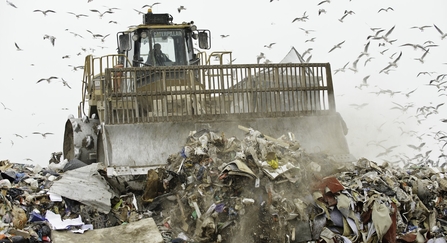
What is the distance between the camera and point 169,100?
9.16m

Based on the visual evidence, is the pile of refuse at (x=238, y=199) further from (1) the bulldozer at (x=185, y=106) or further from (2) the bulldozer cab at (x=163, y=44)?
(2) the bulldozer cab at (x=163, y=44)

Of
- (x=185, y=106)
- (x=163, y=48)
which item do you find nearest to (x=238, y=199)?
(x=185, y=106)

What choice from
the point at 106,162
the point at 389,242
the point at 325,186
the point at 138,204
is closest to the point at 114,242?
the point at 138,204

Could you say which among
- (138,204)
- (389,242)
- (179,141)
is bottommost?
(389,242)

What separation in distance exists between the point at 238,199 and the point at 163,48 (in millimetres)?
3590

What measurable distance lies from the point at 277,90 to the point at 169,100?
1.49 meters

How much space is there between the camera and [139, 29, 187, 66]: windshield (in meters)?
10.1

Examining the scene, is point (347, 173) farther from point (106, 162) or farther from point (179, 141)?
point (106, 162)

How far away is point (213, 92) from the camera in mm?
9312

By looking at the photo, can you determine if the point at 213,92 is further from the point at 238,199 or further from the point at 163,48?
the point at 238,199

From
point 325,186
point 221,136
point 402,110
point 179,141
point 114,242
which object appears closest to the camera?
point 114,242

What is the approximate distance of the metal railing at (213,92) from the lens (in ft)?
29.7

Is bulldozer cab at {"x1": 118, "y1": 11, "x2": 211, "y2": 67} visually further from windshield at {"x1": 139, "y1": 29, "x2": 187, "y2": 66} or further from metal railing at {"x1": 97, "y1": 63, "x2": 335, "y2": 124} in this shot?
metal railing at {"x1": 97, "y1": 63, "x2": 335, "y2": 124}

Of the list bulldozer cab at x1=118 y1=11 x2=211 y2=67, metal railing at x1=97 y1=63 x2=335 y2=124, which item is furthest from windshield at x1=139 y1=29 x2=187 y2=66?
metal railing at x1=97 y1=63 x2=335 y2=124
